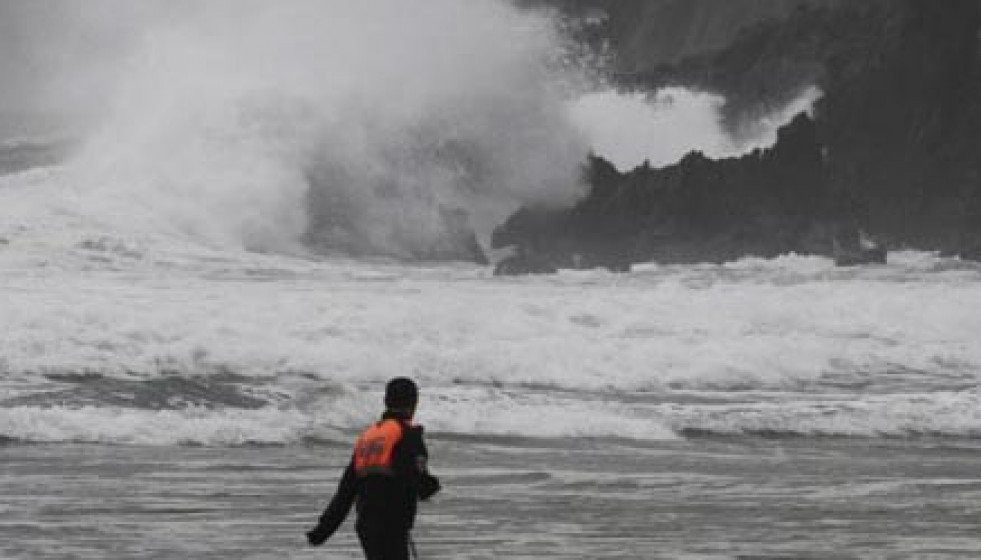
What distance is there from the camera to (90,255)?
30.3 meters

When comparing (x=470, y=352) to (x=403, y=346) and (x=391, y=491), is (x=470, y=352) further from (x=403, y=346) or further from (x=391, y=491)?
(x=391, y=491)

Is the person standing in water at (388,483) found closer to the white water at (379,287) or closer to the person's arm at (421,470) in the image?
the person's arm at (421,470)

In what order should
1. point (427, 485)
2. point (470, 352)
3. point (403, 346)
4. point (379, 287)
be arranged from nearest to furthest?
1. point (427, 485)
2. point (470, 352)
3. point (403, 346)
4. point (379, 287)

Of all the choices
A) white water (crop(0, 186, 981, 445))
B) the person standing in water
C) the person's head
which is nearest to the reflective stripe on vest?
the person standing in water

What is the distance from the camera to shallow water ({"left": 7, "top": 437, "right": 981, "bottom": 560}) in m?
11.2

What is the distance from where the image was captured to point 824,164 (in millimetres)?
44812

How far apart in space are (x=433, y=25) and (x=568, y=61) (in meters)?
6.92

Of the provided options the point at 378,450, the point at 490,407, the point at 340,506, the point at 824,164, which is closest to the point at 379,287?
the point at 490,407

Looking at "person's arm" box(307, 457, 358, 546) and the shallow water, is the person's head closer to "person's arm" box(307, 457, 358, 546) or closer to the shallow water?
"person's arm" box(307, 457, 358, 546)

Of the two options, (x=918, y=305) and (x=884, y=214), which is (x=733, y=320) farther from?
(x=884, y=214)

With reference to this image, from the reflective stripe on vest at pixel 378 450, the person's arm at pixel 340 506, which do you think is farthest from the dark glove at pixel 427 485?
the person's arm at pixel 340 506

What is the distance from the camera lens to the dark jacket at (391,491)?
7773mm

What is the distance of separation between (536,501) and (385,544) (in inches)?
206

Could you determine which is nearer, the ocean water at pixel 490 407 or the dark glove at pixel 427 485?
the dark glove at pixel 427 485
